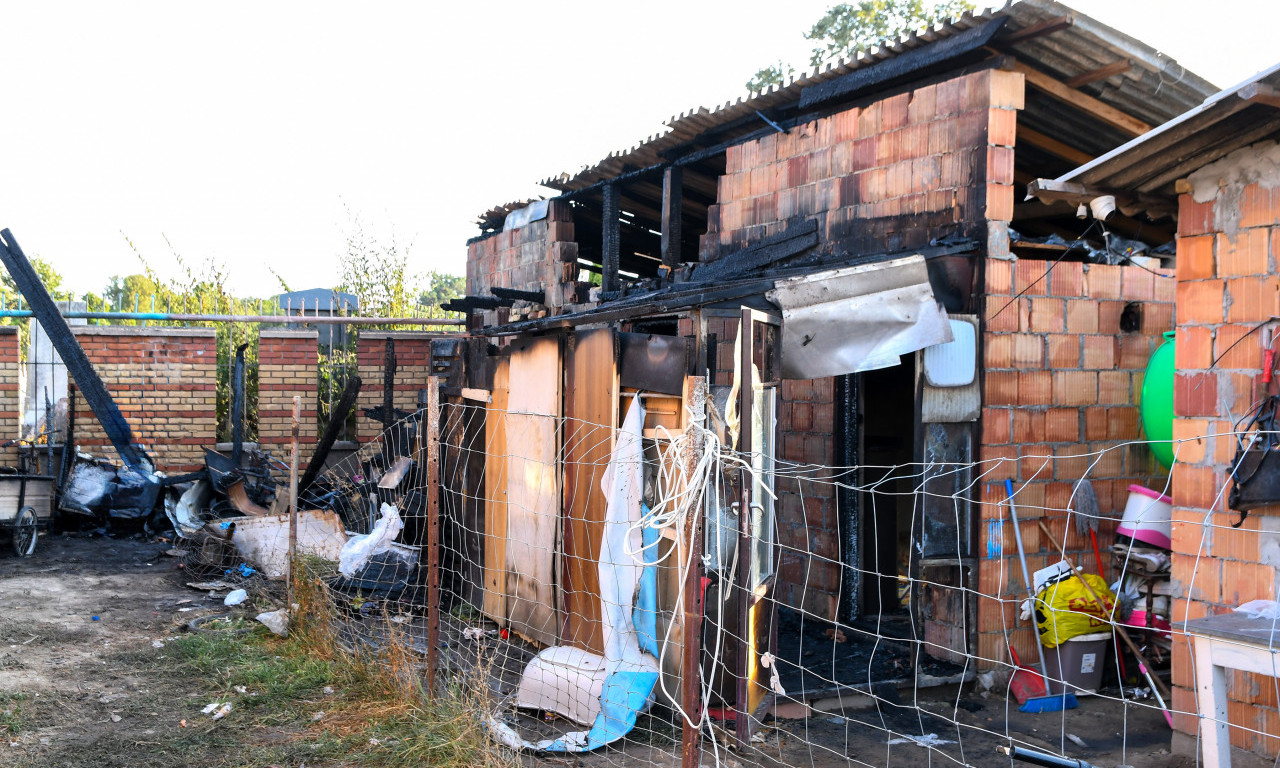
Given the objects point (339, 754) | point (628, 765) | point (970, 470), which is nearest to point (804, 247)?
point (970, 470)

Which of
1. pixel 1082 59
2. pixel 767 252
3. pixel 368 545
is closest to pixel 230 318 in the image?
pixel 368 545

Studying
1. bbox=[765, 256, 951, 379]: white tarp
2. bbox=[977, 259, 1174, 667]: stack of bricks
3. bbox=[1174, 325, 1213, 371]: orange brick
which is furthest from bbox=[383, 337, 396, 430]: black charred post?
bbox=[1174, 325, 1213, 371]: orange brick

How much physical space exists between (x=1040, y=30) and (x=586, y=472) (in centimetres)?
415

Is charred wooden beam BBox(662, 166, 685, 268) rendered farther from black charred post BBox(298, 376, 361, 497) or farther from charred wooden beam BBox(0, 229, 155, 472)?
charred wooden beam BBox(0, 229, 155, 472)

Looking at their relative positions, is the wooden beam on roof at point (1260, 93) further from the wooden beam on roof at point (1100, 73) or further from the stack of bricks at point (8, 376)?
the stack of bricks at point (8, 376)

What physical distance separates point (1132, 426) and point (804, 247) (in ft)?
9.51

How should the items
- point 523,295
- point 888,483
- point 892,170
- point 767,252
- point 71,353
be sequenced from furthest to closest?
point 71,353
point 523,295
point 888,483
point 767,252
point 892,170

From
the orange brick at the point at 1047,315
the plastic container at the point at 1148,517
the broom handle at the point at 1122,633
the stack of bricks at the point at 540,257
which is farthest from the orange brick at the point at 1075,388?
the stack of bricks at the point at 540,257

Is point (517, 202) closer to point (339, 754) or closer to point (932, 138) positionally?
point (932, 138)

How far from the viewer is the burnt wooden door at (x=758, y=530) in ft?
15.5

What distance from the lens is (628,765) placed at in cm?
483

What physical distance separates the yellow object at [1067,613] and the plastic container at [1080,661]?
0.06m

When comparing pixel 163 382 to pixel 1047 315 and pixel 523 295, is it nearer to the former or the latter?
pixel 523 295

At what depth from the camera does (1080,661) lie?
6301mm
